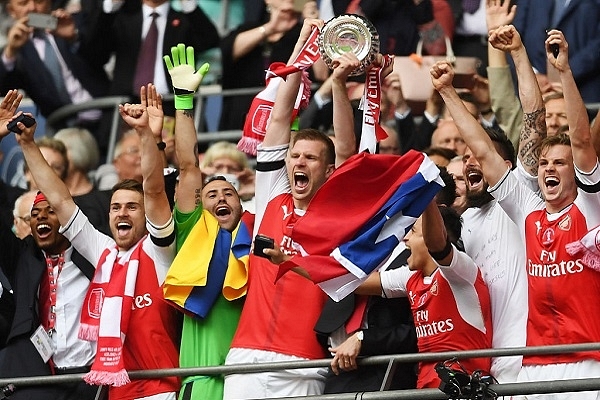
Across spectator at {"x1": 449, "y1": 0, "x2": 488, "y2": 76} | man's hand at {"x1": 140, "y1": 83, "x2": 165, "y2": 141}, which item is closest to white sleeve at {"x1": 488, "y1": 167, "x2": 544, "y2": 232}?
man's hand at {"x1": 140, "y1": 83, "x2": 165, "y2": 141}

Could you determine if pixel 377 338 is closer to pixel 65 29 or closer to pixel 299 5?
pixel 299 5

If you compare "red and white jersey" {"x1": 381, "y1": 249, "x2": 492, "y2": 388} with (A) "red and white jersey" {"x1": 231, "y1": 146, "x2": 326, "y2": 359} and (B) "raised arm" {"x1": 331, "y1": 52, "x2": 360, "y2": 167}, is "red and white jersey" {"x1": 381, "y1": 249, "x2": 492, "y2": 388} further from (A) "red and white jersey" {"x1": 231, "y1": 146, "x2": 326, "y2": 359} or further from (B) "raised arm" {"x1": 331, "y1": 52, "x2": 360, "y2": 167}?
(B) "raised arm" {"x1": 331, "y1": 52, "x2": 360, "y2": 167}

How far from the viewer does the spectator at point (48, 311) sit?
9.91 metres

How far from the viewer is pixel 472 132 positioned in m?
9.04

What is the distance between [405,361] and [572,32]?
4.18 meters

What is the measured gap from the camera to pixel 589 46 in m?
11.9

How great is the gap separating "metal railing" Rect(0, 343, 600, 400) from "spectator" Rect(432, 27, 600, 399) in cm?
25

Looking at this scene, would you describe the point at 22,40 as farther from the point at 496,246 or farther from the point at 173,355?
the point at 496,246

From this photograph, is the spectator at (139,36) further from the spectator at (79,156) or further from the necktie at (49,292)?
the necktie at (49,292)

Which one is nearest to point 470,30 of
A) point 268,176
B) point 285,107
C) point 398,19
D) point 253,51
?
point 398,19

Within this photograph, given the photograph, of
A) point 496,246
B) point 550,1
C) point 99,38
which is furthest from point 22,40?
point 496,246

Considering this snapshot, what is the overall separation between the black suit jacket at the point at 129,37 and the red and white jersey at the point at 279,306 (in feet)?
12.4

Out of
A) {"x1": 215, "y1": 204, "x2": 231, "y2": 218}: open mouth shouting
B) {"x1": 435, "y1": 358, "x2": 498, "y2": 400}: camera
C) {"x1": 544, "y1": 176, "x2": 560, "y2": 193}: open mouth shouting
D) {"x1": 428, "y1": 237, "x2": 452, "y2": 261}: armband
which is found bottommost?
{"x1": 435, "y1": 358, "x2": 498, "y2": 400}: camera

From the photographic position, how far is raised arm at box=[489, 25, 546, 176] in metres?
9.27
